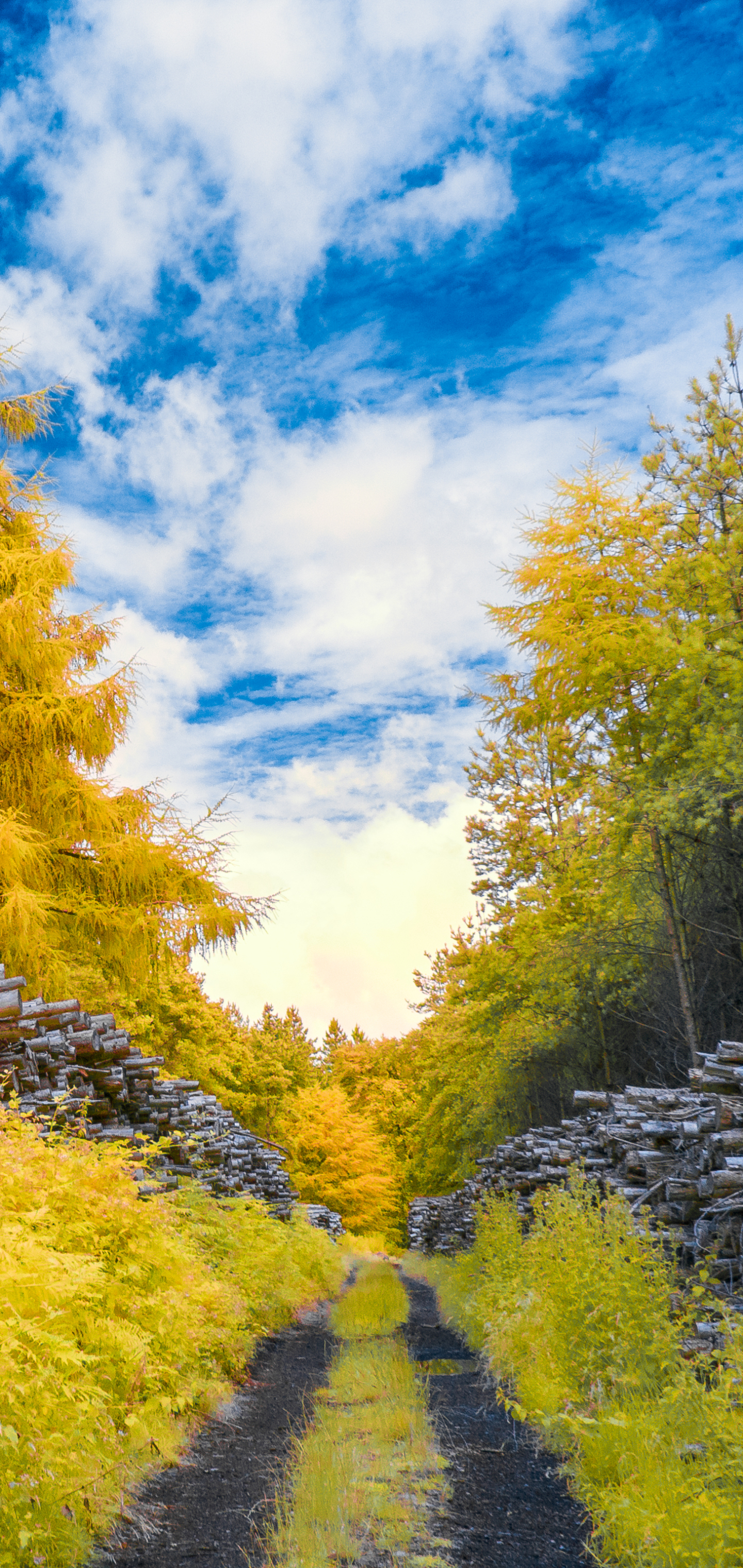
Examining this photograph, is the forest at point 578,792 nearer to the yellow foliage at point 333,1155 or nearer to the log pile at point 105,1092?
the log pile at point 105,1092

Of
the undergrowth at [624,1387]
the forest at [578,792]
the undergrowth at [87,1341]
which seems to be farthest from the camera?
the forest at [578,792]

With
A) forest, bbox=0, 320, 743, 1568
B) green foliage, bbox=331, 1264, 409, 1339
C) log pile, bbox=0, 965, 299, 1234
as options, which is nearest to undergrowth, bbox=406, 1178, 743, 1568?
forest, bbox=0, 320, 743, 1568

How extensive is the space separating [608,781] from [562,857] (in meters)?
6.72

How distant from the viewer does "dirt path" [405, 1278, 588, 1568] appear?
4.53 metres

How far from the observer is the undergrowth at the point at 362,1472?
438 centimetres

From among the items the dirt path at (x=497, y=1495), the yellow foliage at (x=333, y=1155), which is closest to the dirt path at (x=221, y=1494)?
the dirt path at (x=497, y=1495)

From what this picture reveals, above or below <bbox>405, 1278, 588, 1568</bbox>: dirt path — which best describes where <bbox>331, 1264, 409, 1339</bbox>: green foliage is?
below

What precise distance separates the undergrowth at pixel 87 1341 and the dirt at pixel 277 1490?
218mm

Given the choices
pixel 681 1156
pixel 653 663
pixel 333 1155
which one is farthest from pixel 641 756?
pixel 333 1155

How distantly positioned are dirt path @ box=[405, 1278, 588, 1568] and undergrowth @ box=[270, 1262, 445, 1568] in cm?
19

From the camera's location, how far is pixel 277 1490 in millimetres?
5262

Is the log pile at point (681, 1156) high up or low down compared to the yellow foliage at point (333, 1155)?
up

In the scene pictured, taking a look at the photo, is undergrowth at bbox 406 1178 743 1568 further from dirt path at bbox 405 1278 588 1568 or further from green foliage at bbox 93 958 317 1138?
green foliage at bbox 93 958 317 1138

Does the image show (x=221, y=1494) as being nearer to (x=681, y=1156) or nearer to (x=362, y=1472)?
(x=362, y=1472)
